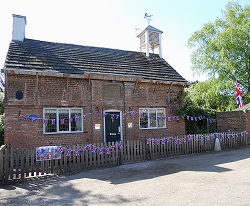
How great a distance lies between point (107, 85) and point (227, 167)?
7447 mm

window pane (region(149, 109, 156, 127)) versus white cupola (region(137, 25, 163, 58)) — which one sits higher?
white cupola (region(137, 25, 163, 58))

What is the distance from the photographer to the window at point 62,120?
34.1 ft

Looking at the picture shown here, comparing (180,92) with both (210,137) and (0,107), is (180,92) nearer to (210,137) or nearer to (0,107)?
(210,137)

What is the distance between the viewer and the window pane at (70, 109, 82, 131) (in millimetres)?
10992

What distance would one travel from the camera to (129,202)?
16.6 ft

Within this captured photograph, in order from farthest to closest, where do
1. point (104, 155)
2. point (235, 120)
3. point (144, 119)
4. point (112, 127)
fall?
point (235, 120)
point (144, 119)
point (112, 127)
point (104, 155)

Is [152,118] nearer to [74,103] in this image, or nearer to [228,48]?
[74,103]

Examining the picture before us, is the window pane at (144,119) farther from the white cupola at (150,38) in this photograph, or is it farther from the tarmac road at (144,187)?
the white cupola at (150,38)

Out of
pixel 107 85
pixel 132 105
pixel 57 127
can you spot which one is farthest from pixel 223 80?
pixel 57 127

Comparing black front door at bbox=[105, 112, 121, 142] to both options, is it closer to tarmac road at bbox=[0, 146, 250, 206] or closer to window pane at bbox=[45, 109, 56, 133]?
window pane at bbox=[45, 109, 56, 133]

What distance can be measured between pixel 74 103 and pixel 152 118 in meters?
5.14

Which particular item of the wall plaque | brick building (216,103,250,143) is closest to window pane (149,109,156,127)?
the wall plaque

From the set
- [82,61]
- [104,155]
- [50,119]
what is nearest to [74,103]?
[50,119]

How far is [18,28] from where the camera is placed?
12469mm
